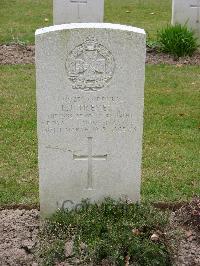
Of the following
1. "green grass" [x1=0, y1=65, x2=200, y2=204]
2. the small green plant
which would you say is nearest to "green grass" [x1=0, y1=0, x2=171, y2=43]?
the small green plant

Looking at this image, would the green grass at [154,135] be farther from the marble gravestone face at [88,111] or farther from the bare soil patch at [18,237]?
the marble gravestone face at [88,111]

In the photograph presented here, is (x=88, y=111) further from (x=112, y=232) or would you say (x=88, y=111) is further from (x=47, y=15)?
(x=47, y=15)

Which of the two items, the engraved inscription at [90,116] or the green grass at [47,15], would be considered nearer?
the engraved inscription at [90,116]

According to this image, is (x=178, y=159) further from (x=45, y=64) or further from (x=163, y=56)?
(x=163, y=56)

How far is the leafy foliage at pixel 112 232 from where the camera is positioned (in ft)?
14.1

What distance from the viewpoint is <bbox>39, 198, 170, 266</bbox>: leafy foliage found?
14.1ft

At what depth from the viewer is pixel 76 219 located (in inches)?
184

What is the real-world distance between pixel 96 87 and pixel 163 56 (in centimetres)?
597

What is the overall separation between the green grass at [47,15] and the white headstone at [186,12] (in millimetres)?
859

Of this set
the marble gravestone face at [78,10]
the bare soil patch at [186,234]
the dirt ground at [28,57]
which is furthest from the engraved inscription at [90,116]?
the marble gravestone face at [78,10]

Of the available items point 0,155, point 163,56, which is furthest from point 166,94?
point 0,155

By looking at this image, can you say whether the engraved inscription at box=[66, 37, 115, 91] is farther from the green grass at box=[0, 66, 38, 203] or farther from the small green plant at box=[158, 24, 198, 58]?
the small green plant at box=[158, 24, 198, 58]

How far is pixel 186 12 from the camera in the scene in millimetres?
11125

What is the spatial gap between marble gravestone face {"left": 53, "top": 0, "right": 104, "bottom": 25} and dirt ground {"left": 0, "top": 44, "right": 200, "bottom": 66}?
1.07 meters
